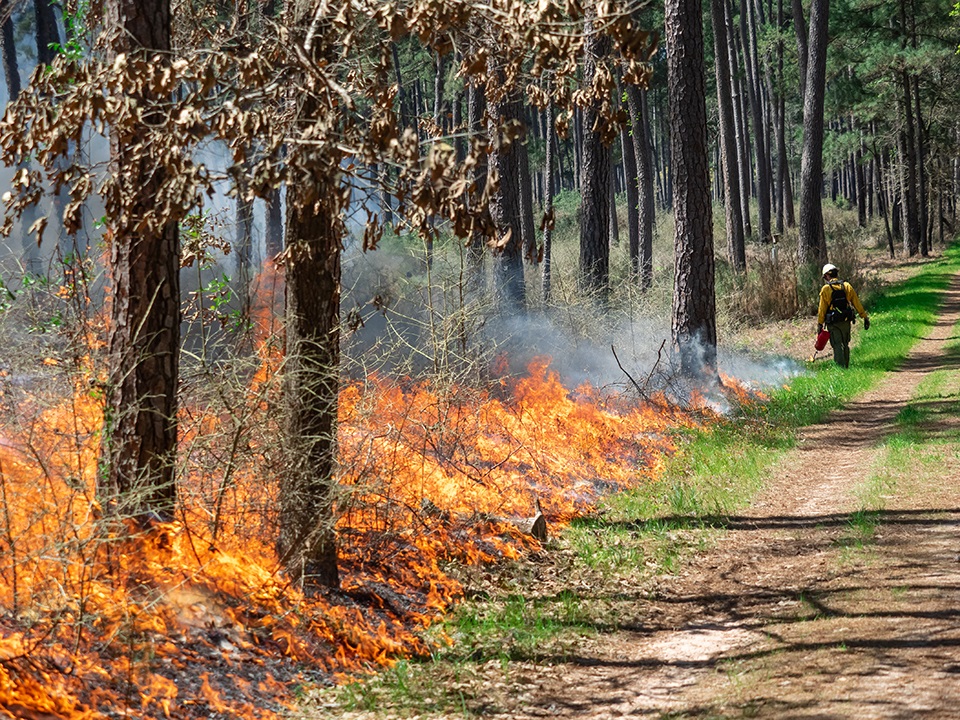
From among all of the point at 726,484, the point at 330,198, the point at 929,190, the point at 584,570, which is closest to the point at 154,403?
the point at 330,198

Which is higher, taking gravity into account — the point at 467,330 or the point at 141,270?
the point at 141,270

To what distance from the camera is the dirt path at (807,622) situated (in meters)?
5.20

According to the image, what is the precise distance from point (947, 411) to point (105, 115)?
1114 centimetres

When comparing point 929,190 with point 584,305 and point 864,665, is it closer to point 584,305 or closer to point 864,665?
point 584,305

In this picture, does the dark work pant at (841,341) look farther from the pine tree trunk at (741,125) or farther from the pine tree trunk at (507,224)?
the pine tree trunk at (741,125)

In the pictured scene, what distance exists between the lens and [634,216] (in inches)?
1255

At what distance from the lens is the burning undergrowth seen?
16.7ft

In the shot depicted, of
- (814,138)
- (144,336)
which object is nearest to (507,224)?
(144,336)

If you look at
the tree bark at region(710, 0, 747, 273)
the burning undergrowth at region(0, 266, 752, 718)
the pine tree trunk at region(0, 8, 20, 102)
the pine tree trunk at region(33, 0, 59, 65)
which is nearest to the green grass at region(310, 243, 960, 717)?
the burning undergrowth at region(0, 266, 752, 718)

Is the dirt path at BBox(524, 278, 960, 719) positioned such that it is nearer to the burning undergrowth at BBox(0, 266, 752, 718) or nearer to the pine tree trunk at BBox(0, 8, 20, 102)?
the burning undergrowth at BBox(0, 266, 752, 718)

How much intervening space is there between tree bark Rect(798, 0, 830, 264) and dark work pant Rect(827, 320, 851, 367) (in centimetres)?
678

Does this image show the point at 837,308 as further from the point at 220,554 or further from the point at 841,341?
the point at 220,554

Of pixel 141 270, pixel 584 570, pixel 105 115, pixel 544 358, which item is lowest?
pixel 584 570

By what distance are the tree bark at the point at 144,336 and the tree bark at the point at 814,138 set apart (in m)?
18.9
